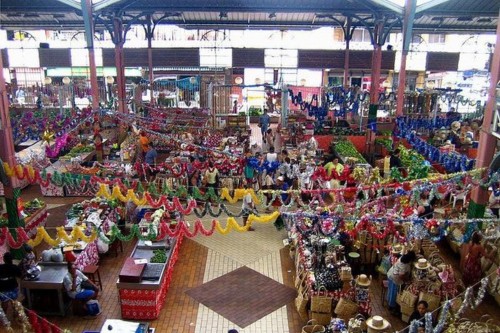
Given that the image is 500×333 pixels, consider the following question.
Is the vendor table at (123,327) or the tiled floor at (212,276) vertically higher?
the vendor table at (123,327)

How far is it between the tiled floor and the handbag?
56 centimetres

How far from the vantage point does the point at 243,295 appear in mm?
9141

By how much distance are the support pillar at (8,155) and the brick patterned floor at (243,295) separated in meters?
4.30

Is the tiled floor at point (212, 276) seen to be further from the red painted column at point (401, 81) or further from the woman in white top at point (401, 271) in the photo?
the red painted column at point (401, 81)

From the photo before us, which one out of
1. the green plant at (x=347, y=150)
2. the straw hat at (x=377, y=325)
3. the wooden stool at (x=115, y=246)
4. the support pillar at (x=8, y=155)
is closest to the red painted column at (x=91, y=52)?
the support pillar at (x=8, y=155)

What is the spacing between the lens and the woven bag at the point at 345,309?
25.2 ft

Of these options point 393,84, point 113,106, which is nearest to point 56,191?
point 113,106

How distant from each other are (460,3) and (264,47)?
11062 millimetres

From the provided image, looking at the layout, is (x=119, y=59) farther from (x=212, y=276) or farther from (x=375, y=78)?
(x=212, y=276)

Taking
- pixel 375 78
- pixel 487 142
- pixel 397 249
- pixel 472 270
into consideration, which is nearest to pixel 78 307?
pixel 397 249

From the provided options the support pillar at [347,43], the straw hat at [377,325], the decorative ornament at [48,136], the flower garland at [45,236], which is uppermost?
the support pillar at [347,43]

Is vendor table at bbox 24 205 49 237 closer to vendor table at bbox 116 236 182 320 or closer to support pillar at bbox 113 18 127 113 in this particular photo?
vendor table at bbox 116 236 182 320

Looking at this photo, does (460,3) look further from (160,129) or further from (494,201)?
(160,129)

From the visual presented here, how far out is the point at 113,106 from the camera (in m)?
22.6
